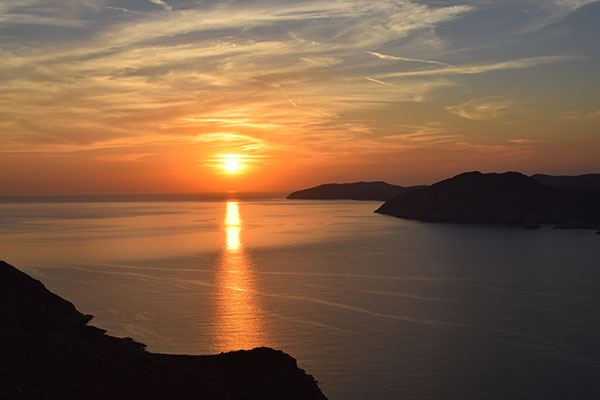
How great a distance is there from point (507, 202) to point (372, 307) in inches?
5708

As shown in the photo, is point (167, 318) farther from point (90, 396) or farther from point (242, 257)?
point (242, 257)

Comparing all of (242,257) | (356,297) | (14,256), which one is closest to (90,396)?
(356,297)

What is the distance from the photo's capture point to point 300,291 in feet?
177

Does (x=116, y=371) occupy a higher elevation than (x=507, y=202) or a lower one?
lower

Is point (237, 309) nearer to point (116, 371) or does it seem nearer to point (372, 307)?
point (372, 307)

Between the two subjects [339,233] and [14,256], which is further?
[339,233]

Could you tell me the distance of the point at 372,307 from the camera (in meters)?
46.0

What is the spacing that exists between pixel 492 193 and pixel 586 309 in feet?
467

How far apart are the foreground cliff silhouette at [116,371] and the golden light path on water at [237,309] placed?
832cm

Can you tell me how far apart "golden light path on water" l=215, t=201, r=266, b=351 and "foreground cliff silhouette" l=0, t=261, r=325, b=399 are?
8320 millimetres

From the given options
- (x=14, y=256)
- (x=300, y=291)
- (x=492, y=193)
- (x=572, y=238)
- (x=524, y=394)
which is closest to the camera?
(x=524, y=394)

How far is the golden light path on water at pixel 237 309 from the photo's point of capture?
3581 centimetres

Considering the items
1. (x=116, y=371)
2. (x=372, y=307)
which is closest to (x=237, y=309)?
(x=372, y=307)

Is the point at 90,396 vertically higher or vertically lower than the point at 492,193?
lower
